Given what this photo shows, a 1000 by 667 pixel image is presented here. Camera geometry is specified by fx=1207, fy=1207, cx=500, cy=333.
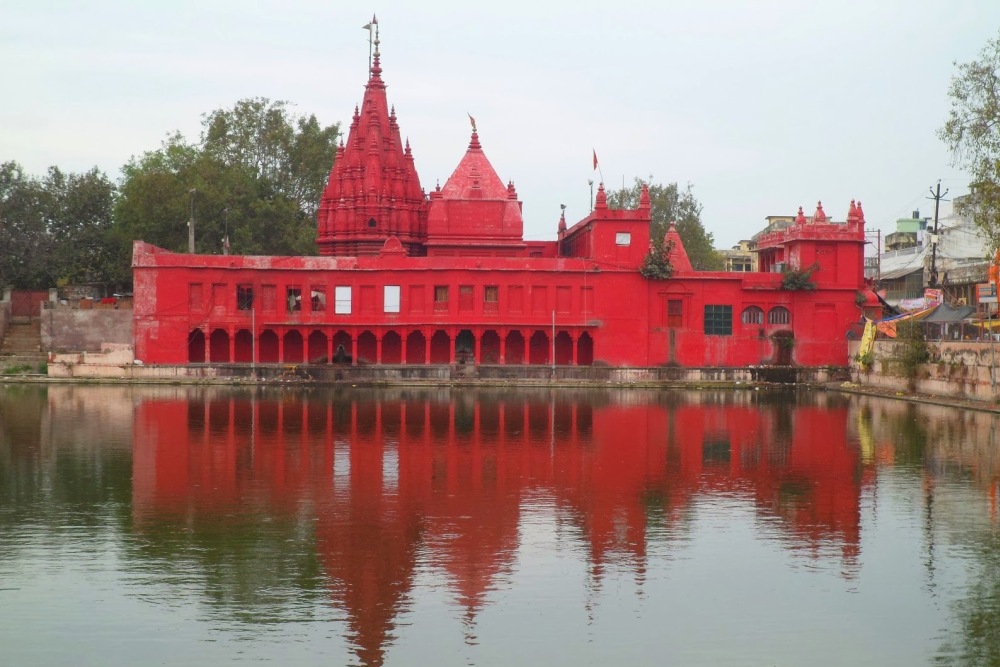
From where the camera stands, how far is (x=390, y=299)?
51938 millimetres

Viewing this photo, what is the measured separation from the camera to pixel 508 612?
1468 centimetres

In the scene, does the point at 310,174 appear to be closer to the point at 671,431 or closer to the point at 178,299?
the point at 178,299

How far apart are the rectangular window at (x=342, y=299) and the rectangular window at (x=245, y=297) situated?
3578mm

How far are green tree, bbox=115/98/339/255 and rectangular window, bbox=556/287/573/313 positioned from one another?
19403mm

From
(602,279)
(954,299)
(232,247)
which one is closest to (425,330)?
(602,279)

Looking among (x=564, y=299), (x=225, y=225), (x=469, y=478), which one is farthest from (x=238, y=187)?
(x=469, y=478)

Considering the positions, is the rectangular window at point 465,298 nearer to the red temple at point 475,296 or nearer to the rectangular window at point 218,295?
the red temple at point 475,296

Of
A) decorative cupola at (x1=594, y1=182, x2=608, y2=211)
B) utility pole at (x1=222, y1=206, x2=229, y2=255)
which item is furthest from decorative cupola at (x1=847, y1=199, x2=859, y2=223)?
utility pole at (x1=222, y1=206, x2=229, y2=255)

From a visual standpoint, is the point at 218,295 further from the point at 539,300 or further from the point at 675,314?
the point at 675,314

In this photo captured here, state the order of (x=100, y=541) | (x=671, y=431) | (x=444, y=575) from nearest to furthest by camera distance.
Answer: (x=444, y=575) < (x=100, y=541) < (x=671, y=431)

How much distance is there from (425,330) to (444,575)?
35976 millimetres

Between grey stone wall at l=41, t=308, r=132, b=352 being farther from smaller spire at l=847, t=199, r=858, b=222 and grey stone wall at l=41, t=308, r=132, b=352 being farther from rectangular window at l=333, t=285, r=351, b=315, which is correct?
→ smaller spire at l=847, t=199, r=858, b=222

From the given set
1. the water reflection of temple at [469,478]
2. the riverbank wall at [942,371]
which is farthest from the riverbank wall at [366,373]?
the water reflection of temple at [469,478]

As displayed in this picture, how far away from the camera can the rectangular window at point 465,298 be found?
52.0 meters
